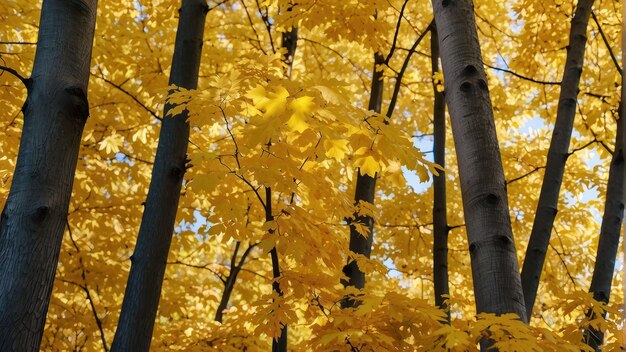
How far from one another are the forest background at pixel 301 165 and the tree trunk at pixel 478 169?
17 centimetres

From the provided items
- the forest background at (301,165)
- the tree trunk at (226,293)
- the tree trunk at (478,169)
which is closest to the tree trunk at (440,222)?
the forest background at (301,165)

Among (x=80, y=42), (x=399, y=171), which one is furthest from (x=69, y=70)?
(x=399, y=171)

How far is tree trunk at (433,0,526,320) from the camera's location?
6.78ft

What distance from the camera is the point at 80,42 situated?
6.86 feet

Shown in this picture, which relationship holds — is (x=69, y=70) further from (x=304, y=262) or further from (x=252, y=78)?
(x=304, y=262)

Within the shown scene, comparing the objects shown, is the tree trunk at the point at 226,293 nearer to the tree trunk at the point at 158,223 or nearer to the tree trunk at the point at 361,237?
the tree trunk at the point at 361,237

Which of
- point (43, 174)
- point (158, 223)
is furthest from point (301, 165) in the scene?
point (43, 174)

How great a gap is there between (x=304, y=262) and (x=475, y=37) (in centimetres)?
136

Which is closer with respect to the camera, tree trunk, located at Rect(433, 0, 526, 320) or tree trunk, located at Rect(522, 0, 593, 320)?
tree trunk, located at Rect(433, 0, 526, 320)

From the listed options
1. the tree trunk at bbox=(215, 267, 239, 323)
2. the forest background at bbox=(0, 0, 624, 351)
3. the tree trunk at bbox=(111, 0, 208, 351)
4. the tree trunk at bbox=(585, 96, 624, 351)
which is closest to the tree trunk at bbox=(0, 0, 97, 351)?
the forest background at bbox=(0, 0, 624, 351)

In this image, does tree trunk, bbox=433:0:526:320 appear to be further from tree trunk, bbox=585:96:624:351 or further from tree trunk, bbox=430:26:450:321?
tree trunk, bbox=430:26:450:321

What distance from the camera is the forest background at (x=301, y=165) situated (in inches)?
90.6

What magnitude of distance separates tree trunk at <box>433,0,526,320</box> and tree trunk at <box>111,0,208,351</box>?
64.3 inches

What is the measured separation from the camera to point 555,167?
344 cm
